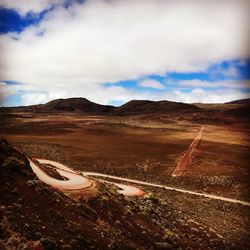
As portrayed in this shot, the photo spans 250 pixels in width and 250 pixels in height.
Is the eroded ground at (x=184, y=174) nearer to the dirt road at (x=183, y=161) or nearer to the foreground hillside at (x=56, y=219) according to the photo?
the dirt road at (x=183, y=161)

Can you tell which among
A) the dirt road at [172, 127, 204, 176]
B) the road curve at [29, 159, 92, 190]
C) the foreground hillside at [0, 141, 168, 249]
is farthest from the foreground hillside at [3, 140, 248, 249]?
the dirt road at [172, 127, 204, 176]

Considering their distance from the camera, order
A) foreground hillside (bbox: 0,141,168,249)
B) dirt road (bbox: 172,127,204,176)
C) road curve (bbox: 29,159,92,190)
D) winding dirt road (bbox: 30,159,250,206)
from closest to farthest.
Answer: foreground hillside (bbox: 0,141,168,249)
road curve (bbox: 29,159,92,190)
winding dirt road (bbox: 30,159,250,206)
dirt road (bbox: 172,127,204,176)

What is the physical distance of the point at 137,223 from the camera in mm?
24422

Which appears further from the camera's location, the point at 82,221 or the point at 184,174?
the point at 184,174

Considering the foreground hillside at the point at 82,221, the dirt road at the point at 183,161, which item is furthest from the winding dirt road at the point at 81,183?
the dirt road at the point at 183,161

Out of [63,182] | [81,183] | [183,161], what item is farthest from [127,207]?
[183,161]

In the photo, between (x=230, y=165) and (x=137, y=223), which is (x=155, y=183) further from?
(x=137, y=223)

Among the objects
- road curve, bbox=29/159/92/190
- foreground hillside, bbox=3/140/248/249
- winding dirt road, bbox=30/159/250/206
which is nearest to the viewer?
foreground hillside, bbox=3/140/248/249

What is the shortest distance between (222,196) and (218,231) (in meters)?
14.9

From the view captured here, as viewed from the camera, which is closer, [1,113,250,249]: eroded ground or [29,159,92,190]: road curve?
[29,159,92,190]: road curve

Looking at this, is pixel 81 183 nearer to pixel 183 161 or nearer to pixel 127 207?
pixel 127 207

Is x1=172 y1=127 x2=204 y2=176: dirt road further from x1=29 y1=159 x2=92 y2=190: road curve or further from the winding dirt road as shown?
x1=29 y1=159 x2=92 y2=190: road curve

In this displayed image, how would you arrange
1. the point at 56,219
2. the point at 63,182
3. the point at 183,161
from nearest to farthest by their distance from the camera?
the point at 56,219, the point at 63,182, the point at 183,161

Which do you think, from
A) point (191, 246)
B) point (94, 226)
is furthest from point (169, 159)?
point (94, 226)
